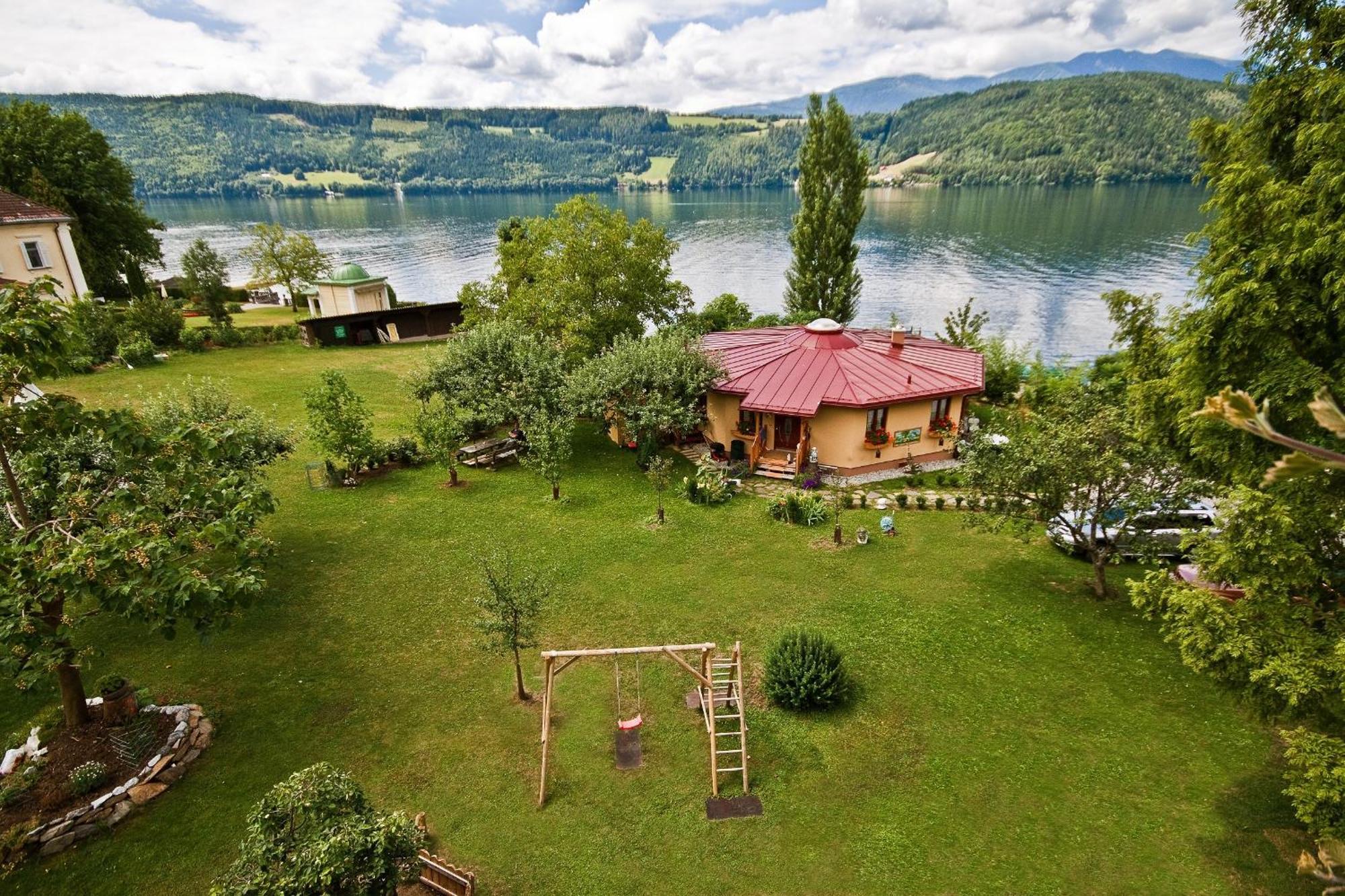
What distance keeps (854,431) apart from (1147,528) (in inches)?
421

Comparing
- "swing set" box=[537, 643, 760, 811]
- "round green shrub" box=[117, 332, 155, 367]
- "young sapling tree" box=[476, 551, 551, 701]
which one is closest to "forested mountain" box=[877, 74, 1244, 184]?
"round green shrub" box=[117, 332, 155, 367]

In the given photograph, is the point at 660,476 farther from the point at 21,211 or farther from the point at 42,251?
the point at 21,211

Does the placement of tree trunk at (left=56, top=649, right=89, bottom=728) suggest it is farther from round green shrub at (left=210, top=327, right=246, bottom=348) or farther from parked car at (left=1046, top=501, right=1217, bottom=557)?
round green shrub at (left=210, top=327, right=246, bottom=348)

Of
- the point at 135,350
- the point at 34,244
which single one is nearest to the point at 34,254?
the point at 34,244

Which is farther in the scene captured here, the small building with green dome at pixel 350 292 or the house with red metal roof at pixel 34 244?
the small building with green dome at pixel 350 292

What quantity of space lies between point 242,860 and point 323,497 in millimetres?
17754

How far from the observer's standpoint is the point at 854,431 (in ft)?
86.5

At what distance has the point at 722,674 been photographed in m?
15.1

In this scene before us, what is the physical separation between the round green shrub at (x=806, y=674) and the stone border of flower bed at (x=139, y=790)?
11.5 metres

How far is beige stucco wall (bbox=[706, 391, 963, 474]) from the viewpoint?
86.4ft

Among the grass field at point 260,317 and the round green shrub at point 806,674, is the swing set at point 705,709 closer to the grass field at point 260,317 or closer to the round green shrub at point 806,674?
the round green shrub at point 806,674

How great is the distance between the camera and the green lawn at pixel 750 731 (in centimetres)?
1104

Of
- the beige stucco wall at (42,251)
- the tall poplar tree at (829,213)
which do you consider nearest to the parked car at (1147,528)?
the tall poplar tree at (829,213)

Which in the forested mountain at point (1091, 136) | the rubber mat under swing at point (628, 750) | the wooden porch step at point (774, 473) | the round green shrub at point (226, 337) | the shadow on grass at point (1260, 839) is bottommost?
the wooden porch step at point (774, 473)
